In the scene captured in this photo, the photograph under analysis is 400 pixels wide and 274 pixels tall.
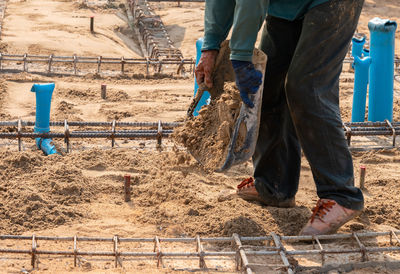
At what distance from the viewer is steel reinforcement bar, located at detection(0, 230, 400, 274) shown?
3.70 m

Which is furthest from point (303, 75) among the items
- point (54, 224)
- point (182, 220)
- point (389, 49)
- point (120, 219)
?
point (389, 49)

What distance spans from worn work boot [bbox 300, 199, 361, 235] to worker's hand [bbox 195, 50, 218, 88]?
105 centimetres

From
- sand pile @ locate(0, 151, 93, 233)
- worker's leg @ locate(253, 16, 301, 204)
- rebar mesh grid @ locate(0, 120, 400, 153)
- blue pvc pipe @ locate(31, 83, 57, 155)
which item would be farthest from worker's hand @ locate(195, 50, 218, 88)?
blue pvc pipe @ locate(31, 83, 57, 155)

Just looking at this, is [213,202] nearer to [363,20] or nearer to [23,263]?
[23,263]

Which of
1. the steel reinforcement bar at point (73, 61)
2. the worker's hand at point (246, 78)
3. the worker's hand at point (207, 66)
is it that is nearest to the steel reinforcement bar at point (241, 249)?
the worker's hand at point (246, 78)

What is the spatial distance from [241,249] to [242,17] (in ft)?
4.15

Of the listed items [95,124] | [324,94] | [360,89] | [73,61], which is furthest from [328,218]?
[73,61]

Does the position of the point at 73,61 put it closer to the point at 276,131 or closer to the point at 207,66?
the point at 207,66

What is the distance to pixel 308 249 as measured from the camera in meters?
4.04

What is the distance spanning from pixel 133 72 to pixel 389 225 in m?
5.82

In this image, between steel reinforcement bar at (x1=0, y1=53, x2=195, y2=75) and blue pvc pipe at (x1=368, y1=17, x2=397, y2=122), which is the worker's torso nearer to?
blue pvc pipe at (x1=368, y1=17, x2=397, y2=122)

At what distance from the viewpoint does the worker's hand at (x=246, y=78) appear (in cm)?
387

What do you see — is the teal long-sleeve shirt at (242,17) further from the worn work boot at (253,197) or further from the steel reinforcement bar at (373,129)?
the steel reinforcement bar at (373,129)

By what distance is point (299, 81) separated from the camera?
4.01m
